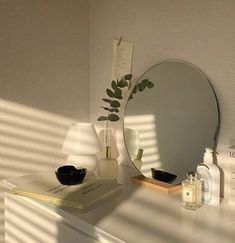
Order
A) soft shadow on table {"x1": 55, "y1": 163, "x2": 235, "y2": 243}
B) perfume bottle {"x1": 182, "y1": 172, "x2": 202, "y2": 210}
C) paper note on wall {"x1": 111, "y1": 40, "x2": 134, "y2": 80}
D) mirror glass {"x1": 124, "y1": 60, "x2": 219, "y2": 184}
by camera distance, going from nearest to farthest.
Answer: soft shadow on table {"x1": 55, "y1": 163, "x2": 235, "y2": 243}, perfume bottle {"x1": 182, "y1": 172, "x2": 202, "y2": 210}, mirror glass {"x1": 124, "y1": 60, "x2": 219, "y2": 184}, paper note on wall {"x1": 111, "y1": 40, "x2": 134, "y2": 80}

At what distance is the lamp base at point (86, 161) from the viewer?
1655 mm

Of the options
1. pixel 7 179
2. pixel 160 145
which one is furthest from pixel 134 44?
pixel 7 179

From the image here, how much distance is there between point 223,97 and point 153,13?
0.47 meters

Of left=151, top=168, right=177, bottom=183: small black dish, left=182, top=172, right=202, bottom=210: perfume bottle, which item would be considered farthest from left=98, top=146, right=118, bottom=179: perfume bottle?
left=182, top=172, right=202, bottom=210: perfume bottle

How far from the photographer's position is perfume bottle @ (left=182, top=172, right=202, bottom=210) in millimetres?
1298

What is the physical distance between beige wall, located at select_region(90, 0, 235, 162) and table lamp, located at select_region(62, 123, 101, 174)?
0.21 metres

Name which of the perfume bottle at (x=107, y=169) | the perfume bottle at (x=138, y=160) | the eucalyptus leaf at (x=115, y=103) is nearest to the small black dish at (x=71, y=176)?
the perfume bottle at (x=107, y=169)

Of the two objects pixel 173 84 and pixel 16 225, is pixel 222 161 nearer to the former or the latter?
pixel 173 84

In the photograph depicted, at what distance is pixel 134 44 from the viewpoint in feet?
5.63

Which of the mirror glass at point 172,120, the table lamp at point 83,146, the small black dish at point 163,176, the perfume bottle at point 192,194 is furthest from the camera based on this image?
the table lamp at point 83,146

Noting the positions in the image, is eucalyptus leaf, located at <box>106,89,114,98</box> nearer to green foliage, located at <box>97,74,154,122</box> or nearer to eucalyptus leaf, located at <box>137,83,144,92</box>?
green foliage, located at <box>97,74,154,122</box>

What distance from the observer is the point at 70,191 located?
1413mm

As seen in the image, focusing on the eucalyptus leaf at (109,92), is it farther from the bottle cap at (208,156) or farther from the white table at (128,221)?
the bottle cap at (208,156)

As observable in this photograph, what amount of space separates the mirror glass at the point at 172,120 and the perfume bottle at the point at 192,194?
0.15 meters
